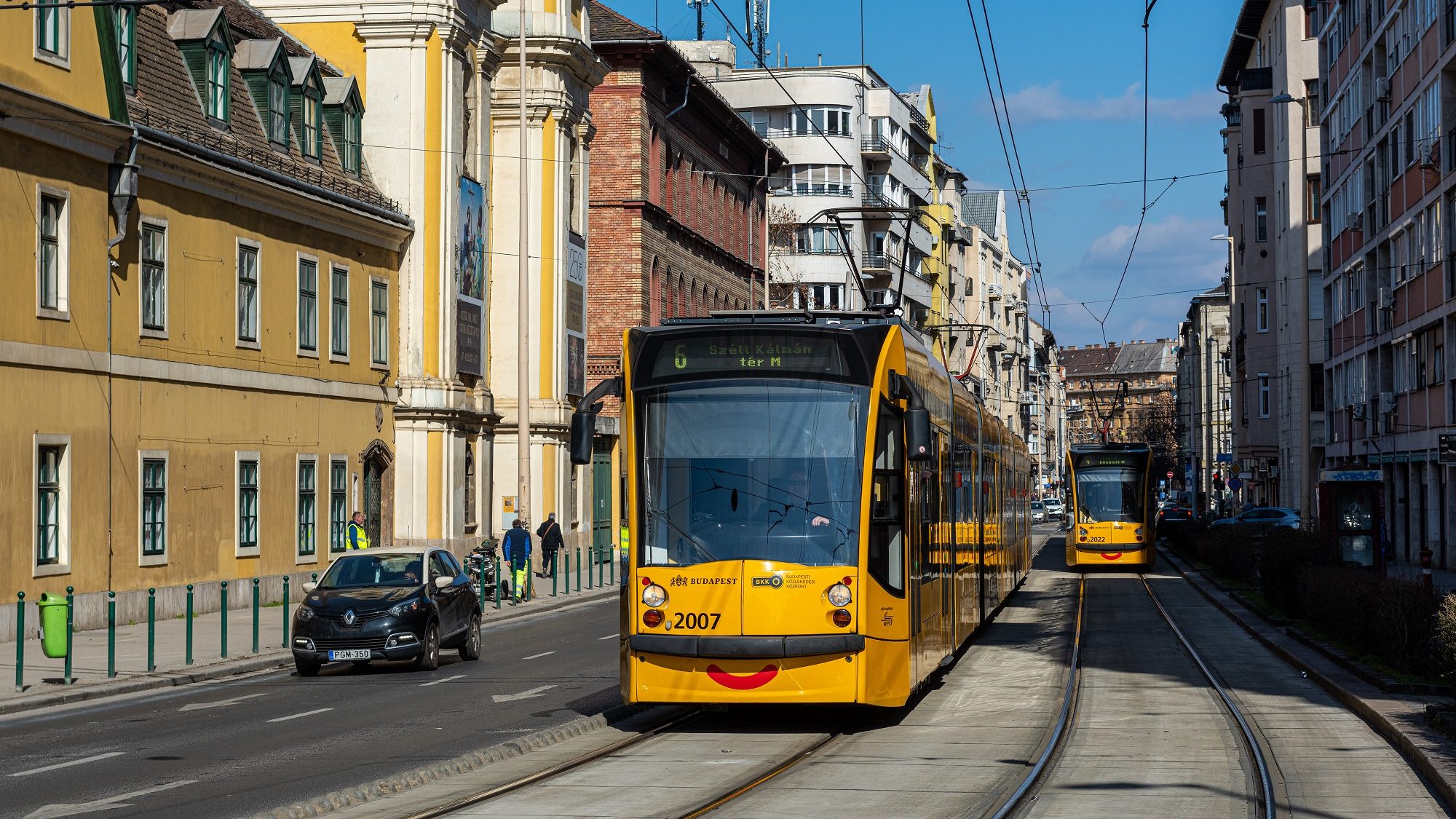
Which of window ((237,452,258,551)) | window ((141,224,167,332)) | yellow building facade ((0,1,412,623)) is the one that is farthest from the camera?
window ((237,452,258,551))

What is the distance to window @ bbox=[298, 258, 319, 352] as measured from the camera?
116 feet

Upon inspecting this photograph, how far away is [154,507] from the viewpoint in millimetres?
29797

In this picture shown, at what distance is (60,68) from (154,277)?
171 inches

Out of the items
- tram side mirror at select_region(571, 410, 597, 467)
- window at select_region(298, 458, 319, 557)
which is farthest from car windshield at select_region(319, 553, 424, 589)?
window at select_region(298, 458, 319, 557)

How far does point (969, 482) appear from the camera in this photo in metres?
21.4

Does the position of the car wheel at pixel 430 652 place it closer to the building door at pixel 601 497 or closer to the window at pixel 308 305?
the window at pixel 308 305

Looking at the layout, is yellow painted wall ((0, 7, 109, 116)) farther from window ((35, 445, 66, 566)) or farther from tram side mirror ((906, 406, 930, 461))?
tram side mirror ((906, 406, 930, 461))

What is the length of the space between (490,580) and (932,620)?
2220 centimetres

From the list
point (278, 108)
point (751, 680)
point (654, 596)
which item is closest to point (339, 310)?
point (278, 108)

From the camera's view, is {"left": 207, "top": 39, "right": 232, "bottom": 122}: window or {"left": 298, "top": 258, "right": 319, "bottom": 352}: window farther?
{"left": 298, "top": 258, "right": 319, "bottom": 352}: window

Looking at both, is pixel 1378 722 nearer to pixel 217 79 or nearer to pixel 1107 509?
pixel 217 79

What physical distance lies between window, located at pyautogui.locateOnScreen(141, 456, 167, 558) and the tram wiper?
17181 mm

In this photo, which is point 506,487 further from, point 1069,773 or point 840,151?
point 840,151

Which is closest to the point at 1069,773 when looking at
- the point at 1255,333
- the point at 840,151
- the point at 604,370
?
the point at 604,370
